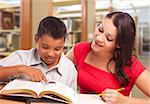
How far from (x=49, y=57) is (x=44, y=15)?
1.72m

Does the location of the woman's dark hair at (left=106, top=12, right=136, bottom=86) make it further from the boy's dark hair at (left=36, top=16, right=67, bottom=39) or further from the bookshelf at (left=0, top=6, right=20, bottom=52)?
the bookshelf at (left=0, top=6, right=20, bottom=52)

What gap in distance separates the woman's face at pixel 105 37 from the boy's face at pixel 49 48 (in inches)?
8.5

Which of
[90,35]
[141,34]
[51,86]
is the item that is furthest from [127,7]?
[51,86]

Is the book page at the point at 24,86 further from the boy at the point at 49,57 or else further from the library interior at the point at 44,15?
the library interior at the point at 44,15

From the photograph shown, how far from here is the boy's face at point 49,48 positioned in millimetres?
1265

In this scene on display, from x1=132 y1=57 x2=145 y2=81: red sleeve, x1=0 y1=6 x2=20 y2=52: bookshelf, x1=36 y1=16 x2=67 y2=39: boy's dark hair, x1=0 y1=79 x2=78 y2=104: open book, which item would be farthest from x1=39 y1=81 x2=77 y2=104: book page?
x1=0 y1=6 x2=20 y2=52: bookshelf

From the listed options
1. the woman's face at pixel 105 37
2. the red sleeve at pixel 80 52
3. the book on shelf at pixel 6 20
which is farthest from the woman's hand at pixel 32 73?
the book on shelf at pixel 6 20

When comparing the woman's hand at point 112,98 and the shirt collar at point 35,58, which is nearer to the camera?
the woman's hand at point 112,98

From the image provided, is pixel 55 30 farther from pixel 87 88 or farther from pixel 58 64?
pixel 87 88

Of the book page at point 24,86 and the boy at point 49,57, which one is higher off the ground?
the boy at point 49,57

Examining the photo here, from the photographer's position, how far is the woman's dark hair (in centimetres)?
140

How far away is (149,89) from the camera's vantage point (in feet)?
4.65

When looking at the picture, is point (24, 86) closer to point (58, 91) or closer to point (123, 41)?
point (58, 91)

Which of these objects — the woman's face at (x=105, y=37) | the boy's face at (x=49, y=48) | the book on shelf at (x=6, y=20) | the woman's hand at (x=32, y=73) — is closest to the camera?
the woman's hand at (x=32, y=73)
